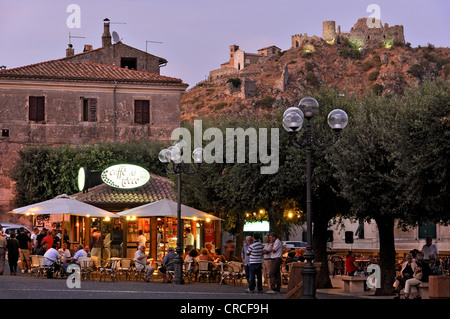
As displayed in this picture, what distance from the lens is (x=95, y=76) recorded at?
4653 cm

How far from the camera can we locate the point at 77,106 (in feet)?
152

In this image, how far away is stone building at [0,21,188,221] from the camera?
149 feet

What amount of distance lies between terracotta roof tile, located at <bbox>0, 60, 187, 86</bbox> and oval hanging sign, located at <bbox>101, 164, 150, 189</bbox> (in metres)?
14.1

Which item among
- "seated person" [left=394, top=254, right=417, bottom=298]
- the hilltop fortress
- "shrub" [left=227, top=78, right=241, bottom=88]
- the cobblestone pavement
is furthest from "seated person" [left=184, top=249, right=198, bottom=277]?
the hilltop fortress

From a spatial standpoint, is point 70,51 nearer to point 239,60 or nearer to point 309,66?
point 309,66

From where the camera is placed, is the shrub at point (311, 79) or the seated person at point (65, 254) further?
the shrub at point (311, 79)

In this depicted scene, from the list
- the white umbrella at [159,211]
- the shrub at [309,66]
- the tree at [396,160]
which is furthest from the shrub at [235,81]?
the tree at [396,160]

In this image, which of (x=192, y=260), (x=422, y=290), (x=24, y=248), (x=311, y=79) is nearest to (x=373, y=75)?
(x=311, y=79)

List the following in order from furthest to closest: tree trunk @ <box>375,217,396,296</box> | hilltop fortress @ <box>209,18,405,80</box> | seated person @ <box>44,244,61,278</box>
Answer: hilltop fortress @ <box>209,18,405,80</box> → tree trunk @ <box>375,217,396,296</box> → seated person @ <box>44,244,61,278</box>

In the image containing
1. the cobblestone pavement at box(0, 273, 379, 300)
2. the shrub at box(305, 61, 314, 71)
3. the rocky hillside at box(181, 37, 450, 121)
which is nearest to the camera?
the cobblestone pavement at box(0, 273, 379, 300)

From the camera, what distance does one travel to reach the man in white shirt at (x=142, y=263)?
25.6 m

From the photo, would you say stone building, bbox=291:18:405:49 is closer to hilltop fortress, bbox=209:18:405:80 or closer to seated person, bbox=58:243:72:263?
hilltop fortress, bbox=209:18:405:80

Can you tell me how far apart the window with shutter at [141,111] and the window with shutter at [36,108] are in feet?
17.4

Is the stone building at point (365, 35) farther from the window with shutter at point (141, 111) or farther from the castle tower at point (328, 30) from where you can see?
the window with shutter at point (141, 111)
